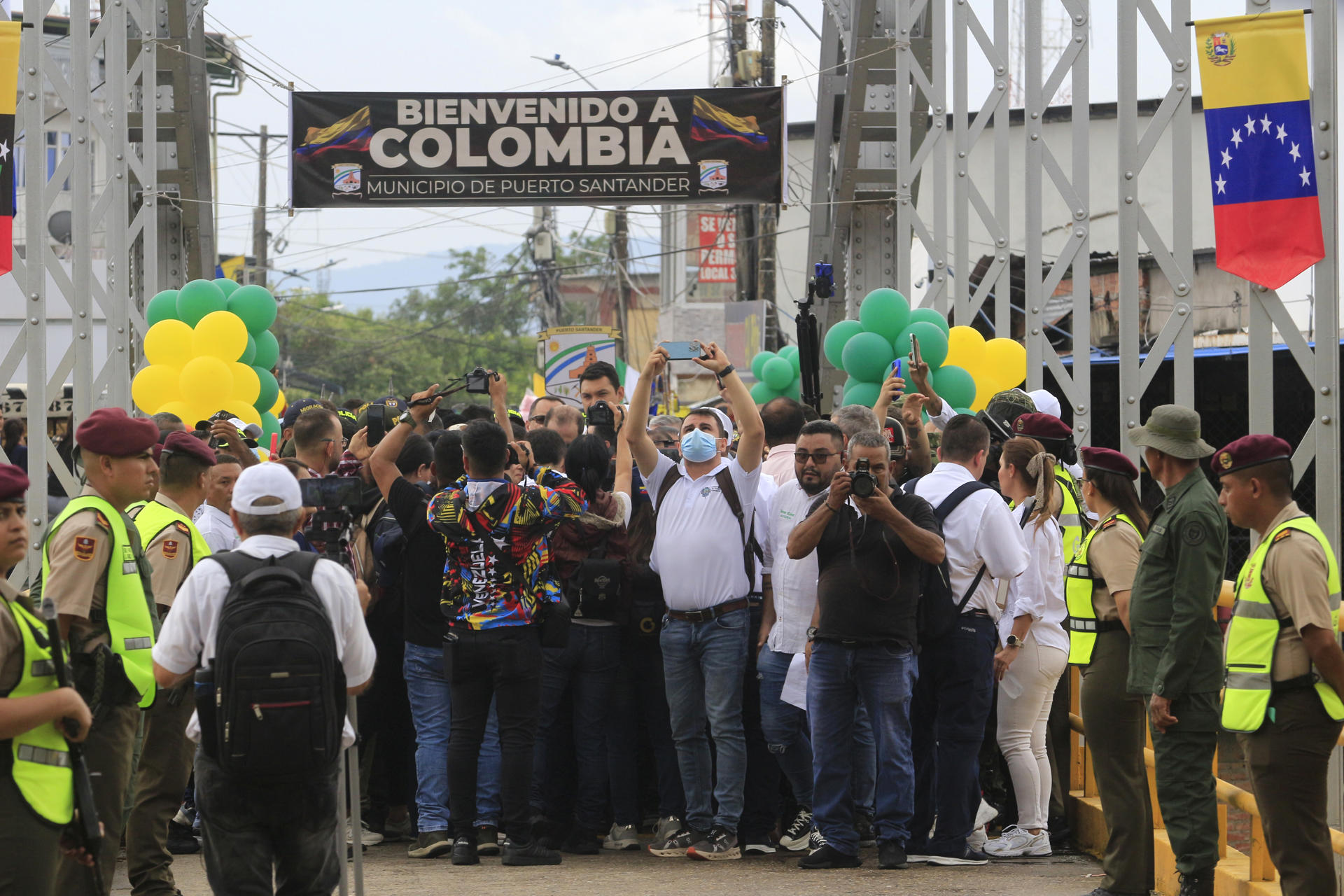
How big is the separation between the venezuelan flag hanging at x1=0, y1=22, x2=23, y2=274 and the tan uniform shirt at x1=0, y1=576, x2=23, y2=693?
4437 mm

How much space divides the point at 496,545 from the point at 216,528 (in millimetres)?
1339

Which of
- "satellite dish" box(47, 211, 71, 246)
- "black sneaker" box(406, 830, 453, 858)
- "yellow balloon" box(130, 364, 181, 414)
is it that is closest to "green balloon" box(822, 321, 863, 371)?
"yellow balloon" box(130, 364, 181, 414)

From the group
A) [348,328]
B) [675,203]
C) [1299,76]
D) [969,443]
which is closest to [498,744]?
[969,443]

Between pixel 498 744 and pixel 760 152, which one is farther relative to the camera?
pixel 760 152

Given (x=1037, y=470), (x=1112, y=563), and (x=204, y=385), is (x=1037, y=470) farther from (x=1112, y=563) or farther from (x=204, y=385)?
(x=204, y=385)

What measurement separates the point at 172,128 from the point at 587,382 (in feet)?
20.4

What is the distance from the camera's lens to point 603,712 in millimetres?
7551

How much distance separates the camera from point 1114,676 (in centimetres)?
616

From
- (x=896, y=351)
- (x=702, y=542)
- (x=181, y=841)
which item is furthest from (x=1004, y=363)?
(x=181, y=841)

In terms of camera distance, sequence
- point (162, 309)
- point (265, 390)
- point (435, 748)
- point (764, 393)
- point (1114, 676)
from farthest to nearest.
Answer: point (764, 393), point (265, 390), point (162, 309), point (435, 748), point (1114, 676)

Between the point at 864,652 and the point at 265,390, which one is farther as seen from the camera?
the point at 265,390

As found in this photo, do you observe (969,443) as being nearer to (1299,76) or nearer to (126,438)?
(1299,76)

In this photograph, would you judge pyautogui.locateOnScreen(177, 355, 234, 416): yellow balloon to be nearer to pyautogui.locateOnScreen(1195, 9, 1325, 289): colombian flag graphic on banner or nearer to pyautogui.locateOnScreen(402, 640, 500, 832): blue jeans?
pyautogui.locateOnScreen(402, 640, 500, 832): blue jeans

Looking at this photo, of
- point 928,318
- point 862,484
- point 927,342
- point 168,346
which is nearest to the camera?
point 862,484
